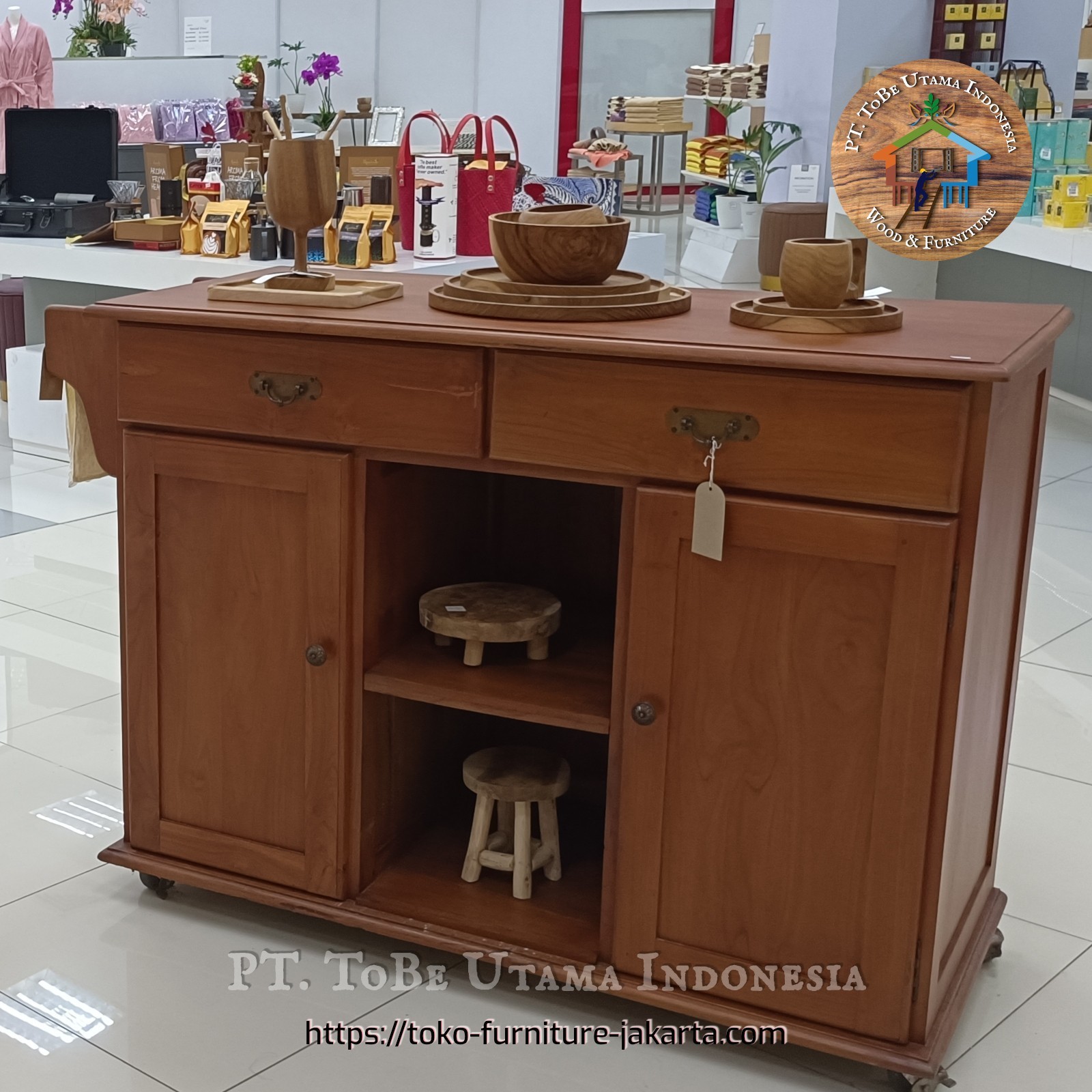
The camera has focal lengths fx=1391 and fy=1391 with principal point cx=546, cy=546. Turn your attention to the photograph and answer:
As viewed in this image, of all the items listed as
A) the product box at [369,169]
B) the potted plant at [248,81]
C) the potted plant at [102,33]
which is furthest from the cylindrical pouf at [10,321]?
the potted plant at [102,33]

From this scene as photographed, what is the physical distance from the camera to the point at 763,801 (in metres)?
1.86

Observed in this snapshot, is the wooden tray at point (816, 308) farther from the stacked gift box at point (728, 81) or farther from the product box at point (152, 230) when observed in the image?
the stacked gift box at point (728, 81)

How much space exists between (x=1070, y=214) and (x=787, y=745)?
15.8 feet

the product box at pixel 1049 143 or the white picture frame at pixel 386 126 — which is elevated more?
the white picture frame at pixel 386 126

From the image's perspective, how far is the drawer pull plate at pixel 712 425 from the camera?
1.74 m

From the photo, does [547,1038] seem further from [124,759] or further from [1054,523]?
[1054,523]

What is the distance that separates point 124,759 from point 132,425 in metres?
0.57

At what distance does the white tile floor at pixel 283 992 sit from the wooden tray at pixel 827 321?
102 cm

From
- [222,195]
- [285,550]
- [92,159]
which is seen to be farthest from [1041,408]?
[92,159]

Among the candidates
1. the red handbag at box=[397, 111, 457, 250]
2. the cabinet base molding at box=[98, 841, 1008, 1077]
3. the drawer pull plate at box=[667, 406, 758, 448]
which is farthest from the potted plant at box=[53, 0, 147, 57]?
the drawer pull plate at box=[667, 406, 758, 448]

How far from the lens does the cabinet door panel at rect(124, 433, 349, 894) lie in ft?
6.75

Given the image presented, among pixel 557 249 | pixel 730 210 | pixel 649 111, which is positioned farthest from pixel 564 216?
pixel 649 111

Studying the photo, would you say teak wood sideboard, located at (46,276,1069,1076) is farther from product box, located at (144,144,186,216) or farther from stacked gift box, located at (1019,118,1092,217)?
stacked gift box, located at (1019,118,1092,217)

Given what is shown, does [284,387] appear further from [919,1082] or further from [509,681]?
[919,1082]
